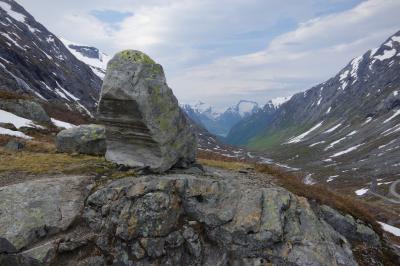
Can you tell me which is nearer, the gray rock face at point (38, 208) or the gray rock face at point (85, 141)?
the gray rock face at point (38, 208)

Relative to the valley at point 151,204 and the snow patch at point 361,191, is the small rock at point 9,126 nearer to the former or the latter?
the valley at point 151,204

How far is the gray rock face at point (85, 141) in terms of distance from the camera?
28.3 metres

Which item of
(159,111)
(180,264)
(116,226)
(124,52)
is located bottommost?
(180,264)

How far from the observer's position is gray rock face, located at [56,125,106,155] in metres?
28.3

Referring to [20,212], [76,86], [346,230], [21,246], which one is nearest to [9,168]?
[20,212]

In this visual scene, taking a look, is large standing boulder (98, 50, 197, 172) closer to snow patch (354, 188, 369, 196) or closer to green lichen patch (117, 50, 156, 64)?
green lichen patch (117, 50, 156, 64)

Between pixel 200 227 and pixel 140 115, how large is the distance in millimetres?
6941

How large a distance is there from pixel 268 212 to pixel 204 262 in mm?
4143

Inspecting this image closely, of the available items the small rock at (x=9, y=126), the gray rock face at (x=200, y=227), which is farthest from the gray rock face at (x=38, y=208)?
the small rock at (x=9, y=126)

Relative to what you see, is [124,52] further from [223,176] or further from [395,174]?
[395,174]

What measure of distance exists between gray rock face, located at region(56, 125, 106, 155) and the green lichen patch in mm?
7145

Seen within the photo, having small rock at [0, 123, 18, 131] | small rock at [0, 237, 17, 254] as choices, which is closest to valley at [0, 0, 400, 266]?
small rock at [0, 237, 17, 254]

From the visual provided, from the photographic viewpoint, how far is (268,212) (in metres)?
20.7

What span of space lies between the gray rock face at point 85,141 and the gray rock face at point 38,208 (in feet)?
22.8
